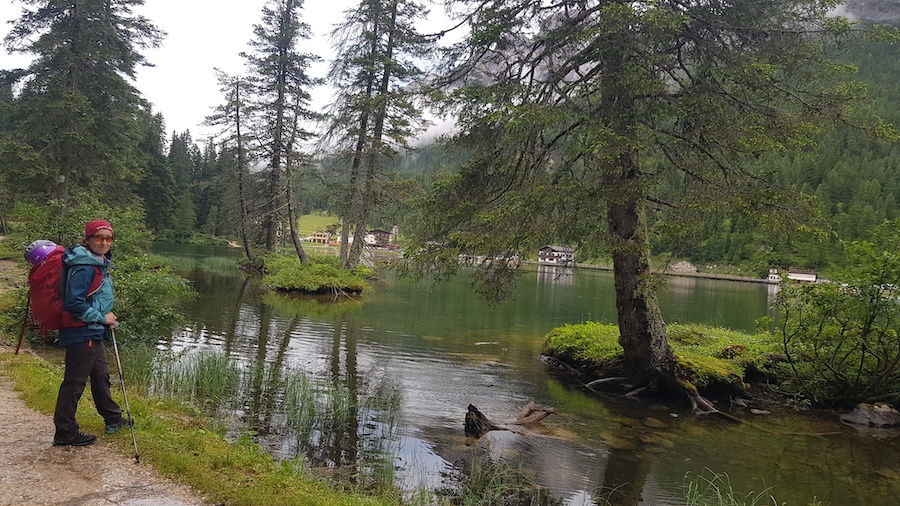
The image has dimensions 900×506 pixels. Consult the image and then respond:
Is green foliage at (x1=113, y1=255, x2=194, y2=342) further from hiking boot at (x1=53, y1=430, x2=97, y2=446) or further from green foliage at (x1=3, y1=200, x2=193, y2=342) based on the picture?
hiking boot at (x1=53, y1=430, x2=97, y2=446)

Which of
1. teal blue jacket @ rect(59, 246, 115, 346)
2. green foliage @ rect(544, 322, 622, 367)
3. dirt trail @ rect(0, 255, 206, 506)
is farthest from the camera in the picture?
green foliage @ rect(544, 322, 622, 367)

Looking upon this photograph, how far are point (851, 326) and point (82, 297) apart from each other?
41.0 feet

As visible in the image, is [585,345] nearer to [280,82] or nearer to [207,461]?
[207,461]

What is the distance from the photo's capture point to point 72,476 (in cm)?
416

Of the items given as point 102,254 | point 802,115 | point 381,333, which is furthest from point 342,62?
point 102,254

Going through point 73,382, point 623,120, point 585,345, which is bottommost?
point 585,345

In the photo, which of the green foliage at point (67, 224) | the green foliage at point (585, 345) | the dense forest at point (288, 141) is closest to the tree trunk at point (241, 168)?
the dense forest at point (288, 141)

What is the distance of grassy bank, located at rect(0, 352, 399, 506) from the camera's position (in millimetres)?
4223

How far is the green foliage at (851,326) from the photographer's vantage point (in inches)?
376

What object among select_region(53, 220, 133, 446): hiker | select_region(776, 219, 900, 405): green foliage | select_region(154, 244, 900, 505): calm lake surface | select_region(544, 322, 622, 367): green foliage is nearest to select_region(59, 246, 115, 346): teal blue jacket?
select_region(53, 220, 133, 446): hiker

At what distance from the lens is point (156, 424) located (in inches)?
216

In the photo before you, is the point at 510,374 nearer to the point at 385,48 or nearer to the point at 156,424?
the point at 156,424

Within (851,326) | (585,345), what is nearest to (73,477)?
(585,345)

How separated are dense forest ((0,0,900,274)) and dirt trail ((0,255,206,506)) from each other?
6978mm
